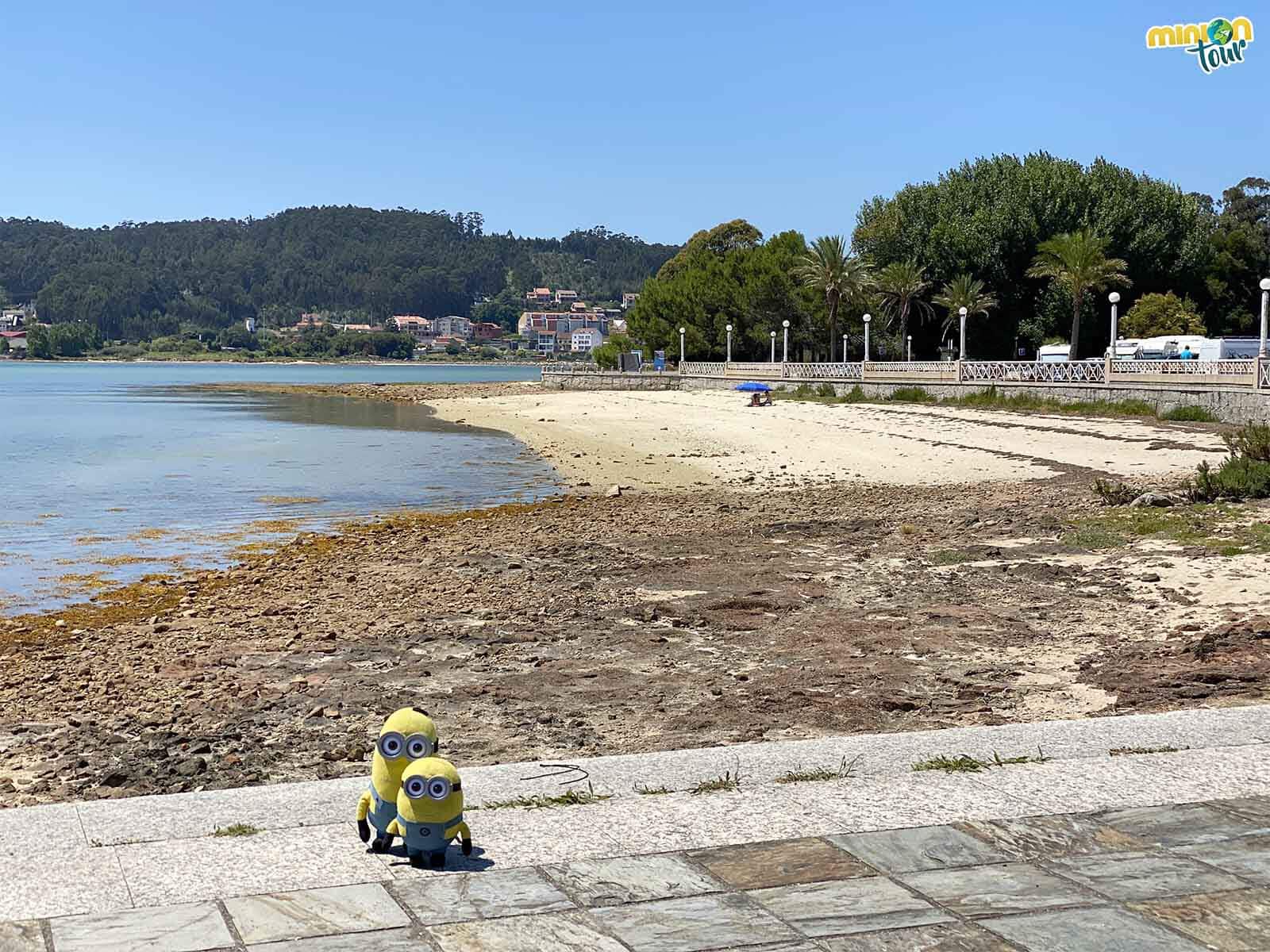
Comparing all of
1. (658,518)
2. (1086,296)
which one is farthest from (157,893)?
(1086,296)

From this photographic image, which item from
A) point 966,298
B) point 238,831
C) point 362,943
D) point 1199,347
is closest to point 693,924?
point 362,943

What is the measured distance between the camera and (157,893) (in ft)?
14.3

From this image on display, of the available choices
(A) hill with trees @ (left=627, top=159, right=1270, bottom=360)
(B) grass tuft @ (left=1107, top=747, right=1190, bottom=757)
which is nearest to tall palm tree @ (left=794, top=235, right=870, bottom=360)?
(A) hill with trees @ (left=627, top=159, right=1270, bottom=360)

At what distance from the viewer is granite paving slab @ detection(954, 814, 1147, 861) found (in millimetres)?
4746

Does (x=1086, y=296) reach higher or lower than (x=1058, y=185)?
lower

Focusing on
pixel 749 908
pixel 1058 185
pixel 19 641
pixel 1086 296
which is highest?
pixel 1058 185

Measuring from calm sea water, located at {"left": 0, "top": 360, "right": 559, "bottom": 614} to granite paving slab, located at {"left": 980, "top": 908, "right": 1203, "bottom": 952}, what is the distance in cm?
1246

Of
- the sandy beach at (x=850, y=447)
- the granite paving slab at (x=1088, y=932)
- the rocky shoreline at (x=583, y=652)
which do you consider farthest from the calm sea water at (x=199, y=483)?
the granite paving slab at (x=1088, y=932)

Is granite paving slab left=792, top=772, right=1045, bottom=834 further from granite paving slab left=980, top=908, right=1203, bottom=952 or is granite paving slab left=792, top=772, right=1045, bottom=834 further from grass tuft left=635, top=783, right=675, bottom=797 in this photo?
granite paving slab left=980, top=908, right=1203, bottom=952

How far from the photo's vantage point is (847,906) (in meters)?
4.22

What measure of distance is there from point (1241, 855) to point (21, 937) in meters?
3.94

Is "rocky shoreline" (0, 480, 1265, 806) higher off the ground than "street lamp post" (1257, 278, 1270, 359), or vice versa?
"street lamp post" (1257, 278, 1270, 359)

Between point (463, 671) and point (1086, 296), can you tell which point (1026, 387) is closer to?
point (1086, 296)

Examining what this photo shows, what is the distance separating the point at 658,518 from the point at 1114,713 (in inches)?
464
